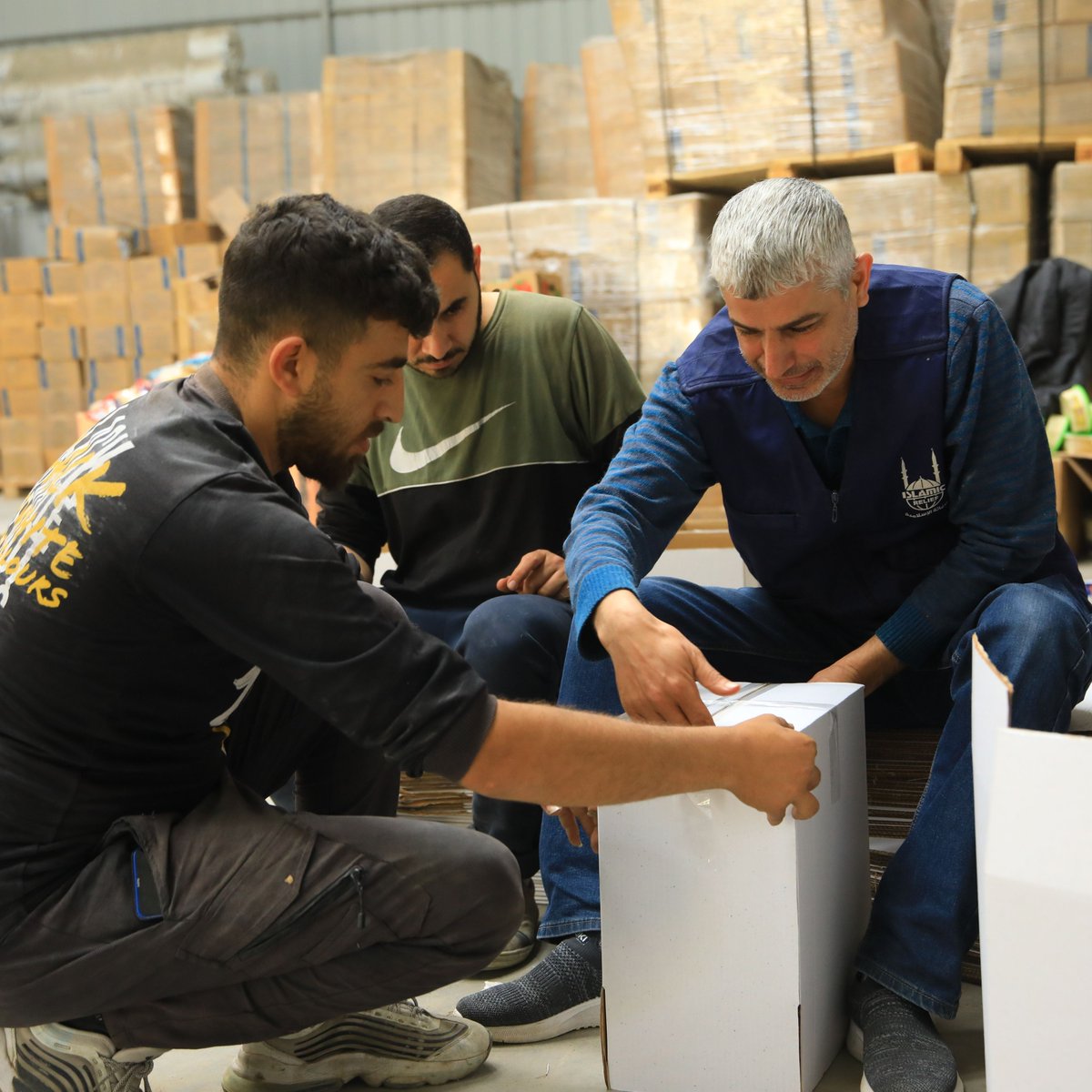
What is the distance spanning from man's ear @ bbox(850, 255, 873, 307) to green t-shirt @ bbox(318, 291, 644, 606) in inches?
27.6

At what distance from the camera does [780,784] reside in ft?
5.30

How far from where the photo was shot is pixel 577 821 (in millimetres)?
1988

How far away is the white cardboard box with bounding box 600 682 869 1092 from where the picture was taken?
1680 mm

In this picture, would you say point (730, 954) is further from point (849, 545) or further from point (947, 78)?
point (947, 78)

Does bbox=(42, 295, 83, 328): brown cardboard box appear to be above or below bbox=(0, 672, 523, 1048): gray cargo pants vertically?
above

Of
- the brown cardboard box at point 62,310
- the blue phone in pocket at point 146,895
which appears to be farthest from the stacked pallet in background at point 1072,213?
the brown cardboard box at point 62,310

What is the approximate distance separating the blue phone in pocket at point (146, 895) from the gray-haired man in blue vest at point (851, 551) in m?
0.62

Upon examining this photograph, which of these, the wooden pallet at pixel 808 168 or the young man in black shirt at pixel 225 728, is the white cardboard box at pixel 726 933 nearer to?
the young man in black shirt at pixel 225 728

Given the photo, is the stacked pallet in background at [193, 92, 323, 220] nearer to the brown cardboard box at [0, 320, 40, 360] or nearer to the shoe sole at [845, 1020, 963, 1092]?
the brown cardboard box at [0, 320, 40, 360]

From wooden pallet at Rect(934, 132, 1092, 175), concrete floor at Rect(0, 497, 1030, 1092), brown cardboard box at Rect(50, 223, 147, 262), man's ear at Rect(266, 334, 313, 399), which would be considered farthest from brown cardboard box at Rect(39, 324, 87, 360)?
man's ear at Rect(266, 334, 313, 399)

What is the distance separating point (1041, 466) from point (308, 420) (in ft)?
3.68

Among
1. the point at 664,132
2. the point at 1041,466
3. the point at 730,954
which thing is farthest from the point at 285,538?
the point at 664,132

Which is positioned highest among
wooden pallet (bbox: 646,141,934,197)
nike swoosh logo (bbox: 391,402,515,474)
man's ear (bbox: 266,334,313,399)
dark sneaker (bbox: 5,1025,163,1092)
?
wooden pallet (bbox: 646,141,934,197)

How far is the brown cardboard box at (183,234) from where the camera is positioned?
8062 mm
